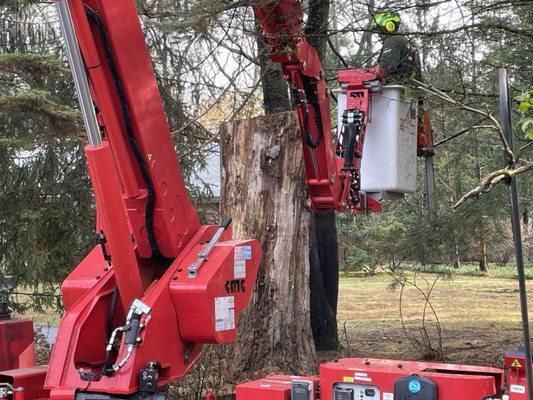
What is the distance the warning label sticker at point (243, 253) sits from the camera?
180 inches

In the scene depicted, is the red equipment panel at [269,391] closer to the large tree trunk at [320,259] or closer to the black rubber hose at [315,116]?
the black rubber hose at [315,116]

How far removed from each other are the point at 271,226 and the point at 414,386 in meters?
3.63

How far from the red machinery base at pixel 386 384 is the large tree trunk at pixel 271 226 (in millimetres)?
2768

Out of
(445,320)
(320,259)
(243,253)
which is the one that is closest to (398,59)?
(243,253)

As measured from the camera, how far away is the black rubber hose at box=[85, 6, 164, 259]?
4195 mm

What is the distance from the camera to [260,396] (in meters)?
4.87

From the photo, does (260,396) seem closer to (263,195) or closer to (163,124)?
(163,124)

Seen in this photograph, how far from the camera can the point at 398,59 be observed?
5.83 meters

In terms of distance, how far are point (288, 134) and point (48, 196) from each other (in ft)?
15.6

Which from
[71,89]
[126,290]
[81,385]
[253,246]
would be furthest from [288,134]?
[71,89]

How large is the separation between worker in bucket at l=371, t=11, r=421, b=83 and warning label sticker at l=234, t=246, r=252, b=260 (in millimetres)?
1848

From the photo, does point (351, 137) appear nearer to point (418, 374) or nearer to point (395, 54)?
point (395, 54)

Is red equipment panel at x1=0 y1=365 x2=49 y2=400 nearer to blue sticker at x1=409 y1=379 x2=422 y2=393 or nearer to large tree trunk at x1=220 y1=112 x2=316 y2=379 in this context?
blue sticker at x1=409 y1=379 x2=422 y2=393

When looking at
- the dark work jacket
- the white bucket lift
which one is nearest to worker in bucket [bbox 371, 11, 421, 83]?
the dark work jacket
